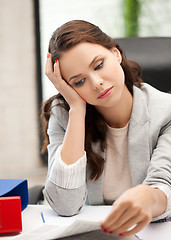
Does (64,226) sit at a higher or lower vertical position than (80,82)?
lower

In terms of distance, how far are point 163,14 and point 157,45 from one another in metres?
1.97

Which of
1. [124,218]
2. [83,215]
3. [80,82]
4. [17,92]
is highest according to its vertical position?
[80,82]

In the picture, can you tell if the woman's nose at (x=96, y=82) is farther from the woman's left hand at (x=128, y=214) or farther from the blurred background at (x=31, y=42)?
the blurred background at (x=31, y=42)

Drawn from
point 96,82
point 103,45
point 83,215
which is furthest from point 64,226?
point 103,45

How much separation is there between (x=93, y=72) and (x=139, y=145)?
0.30m

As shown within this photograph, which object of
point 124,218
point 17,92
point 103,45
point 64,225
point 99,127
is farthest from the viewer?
point 17,92

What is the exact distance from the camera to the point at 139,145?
1.27m

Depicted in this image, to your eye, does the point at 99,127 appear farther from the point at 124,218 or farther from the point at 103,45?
the point at 124,218

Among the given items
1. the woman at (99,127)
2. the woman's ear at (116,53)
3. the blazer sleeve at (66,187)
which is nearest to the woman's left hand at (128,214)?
the woman at (99,127)

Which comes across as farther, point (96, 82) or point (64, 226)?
point (96, 82)

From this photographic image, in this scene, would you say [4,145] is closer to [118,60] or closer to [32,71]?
[32,71]

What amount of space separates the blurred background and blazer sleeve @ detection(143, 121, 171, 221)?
7.60 ft

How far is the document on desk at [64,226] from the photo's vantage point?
77 cm

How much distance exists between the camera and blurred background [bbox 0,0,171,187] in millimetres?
3385
